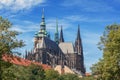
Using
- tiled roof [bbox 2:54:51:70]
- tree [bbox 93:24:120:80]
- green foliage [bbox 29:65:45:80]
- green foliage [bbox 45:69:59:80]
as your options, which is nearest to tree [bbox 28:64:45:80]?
green foliage [bbox 29:65:45:80]

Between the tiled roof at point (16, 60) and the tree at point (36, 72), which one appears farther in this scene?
the tree at point (36, 72)

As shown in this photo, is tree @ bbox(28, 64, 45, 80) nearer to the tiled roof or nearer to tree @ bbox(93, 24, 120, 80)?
the tiled roof

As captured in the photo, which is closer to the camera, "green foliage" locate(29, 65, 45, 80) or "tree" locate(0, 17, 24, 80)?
"tree" locate(0, 17, 24, 80)

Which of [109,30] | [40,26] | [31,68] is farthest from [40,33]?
[109,30]

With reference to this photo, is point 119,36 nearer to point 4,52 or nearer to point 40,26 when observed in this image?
point 4,52

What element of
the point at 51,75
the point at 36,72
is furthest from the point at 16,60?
the point at 36,72

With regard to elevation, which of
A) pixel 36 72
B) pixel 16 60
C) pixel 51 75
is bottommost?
pixel 51 75

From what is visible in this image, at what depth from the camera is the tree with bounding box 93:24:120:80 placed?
48156mm

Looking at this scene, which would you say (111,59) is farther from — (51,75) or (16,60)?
(16,60)

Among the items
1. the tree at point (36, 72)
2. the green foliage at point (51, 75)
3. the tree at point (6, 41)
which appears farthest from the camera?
the green foliage at point (51, 75)

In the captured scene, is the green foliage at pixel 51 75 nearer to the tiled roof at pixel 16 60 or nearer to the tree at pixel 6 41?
the tiled roof at pixel 16 60

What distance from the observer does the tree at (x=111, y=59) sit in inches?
1896

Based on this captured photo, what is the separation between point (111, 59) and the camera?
48.4m

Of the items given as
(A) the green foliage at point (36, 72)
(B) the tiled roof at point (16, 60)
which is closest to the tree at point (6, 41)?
(B) the tiled roof at point (16, 60)
